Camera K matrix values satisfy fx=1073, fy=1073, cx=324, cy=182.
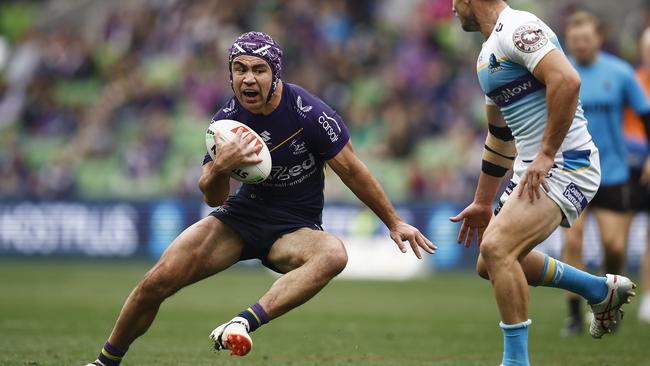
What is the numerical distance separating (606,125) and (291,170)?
15.2ft

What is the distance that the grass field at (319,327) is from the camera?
28.3ft

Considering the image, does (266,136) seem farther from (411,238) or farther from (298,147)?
(411,238)

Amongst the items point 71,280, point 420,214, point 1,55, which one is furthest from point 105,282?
point 1,55

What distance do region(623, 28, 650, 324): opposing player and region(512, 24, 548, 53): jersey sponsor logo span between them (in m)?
5.02

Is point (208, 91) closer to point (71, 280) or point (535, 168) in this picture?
point (71, 280)

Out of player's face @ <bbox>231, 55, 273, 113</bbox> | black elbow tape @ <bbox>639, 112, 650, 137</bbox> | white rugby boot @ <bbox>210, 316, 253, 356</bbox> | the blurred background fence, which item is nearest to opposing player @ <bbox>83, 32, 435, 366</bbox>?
player's face @ <bbox>231, 55, 273, 113</bbox>

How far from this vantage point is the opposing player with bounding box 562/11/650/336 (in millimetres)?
10688

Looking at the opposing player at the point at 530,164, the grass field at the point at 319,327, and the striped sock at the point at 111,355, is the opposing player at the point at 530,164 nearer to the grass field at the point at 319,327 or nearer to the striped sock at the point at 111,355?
the grass field at the point at 319,327

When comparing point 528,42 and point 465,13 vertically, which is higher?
point 465,13

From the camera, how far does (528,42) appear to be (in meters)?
6.55

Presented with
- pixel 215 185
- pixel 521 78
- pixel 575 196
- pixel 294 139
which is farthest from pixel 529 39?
pixel 215 185

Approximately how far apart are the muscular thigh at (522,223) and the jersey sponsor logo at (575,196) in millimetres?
104

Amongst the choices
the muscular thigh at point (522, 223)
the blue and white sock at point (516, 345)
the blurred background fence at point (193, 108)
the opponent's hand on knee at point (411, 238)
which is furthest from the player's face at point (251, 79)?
the blurred background fence at point (193, 108)

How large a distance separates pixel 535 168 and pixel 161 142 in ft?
58.7
